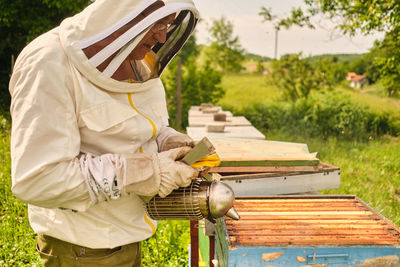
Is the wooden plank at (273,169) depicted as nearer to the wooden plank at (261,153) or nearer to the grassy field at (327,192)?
the wooden plank at (261,153)

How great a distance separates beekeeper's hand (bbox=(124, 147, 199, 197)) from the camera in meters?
1.29

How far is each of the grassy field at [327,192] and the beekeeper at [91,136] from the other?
176cm

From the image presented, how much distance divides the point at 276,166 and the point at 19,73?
1.59 m

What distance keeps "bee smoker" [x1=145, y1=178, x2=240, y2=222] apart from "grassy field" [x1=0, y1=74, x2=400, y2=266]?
1809mm

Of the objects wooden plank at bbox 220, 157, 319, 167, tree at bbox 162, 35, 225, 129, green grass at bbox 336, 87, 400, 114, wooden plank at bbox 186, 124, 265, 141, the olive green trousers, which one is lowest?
green grass at bbox 336, 87, 400, 114

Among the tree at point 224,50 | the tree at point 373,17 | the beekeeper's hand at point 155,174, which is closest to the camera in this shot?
the beekeeper's hand at point 155,174

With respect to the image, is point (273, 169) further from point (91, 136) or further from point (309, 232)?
point (91, 136)

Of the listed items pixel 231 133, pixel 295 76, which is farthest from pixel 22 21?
pixel 231 133

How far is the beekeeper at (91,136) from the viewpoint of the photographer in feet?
3.90

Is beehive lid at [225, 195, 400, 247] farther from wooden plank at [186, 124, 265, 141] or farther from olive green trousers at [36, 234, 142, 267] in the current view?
wooden plank at [186, 124, 265, 141]

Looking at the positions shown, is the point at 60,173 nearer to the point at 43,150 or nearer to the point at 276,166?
the point at 43,150

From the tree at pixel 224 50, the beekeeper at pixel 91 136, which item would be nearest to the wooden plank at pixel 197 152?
the beekeeper at pixel 91 136

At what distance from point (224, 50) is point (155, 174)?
35.5 m

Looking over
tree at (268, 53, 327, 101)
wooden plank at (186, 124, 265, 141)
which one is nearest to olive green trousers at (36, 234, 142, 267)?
wooden plank at (186, 124, 265, 141)
